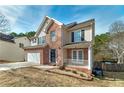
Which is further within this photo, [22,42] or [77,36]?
[22,42]

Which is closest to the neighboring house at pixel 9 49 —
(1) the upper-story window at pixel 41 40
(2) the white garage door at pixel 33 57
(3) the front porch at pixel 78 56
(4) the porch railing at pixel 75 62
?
(2) the white garage door at pixel 33 57

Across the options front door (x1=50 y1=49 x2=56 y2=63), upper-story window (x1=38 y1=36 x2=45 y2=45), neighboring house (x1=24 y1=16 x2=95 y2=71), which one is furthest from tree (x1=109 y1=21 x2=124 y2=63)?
upper-story window (x1=38 y1=36 x2=45 y2=45)

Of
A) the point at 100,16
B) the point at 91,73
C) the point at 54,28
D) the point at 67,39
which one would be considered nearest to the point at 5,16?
the point at 54,28

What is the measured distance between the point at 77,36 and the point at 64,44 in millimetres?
1174

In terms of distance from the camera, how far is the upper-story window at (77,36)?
1148cm

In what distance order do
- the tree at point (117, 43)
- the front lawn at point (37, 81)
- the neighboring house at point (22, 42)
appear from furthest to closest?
the neighboring house at point (22, 42) < the tree at point (117, 43) < the front lawn at point (37, 81)

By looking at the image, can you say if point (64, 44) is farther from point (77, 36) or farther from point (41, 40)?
point (41, 40)

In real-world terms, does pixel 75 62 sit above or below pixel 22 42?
below

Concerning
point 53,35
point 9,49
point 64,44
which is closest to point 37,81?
point 64,44

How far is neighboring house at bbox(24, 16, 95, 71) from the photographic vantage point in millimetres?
10711

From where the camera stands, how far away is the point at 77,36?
11.8m

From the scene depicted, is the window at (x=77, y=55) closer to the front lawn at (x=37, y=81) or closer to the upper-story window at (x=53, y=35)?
the upper-story window at (x=53, y=35)

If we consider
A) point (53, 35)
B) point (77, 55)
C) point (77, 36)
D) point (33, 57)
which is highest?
point (53, 35)
